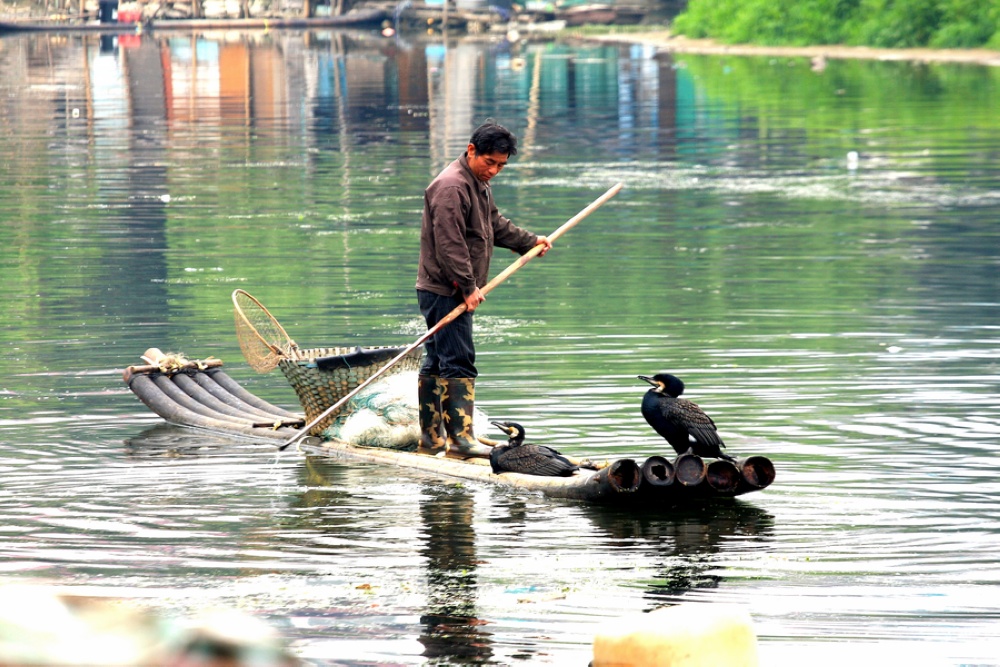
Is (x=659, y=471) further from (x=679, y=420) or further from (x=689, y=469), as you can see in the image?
(x=679, y=420)

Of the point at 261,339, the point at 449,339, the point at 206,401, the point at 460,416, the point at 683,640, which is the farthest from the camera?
the point at 206,401

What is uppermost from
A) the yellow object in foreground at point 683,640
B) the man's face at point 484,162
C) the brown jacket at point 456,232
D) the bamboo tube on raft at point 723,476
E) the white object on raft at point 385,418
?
the man's face at point 484,162

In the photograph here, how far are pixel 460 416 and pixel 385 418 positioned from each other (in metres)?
0.79

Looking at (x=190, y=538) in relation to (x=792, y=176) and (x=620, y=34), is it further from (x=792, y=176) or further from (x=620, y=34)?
(x=620, y=34)

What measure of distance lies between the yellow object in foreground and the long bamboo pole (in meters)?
4.08

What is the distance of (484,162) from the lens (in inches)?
361

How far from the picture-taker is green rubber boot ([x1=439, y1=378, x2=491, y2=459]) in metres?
9.65

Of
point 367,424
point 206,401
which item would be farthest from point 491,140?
point 206,401

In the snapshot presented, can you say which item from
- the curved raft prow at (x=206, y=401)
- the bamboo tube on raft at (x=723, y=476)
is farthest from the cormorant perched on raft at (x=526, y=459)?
the curved raft prow at (x=206, y=401)

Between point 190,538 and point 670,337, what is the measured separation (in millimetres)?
6231

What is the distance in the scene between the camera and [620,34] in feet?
291

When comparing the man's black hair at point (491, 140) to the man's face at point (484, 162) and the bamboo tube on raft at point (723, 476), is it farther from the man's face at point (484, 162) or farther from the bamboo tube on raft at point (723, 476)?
the bamboo tube on raft at point (723, 476)

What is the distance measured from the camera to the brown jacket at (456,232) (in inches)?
361

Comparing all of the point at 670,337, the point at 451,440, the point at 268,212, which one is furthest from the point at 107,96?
the point at 451,440
